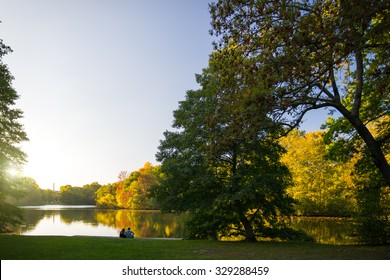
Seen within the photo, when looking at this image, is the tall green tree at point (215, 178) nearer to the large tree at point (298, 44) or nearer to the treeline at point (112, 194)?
the large tree at point (298, 44)

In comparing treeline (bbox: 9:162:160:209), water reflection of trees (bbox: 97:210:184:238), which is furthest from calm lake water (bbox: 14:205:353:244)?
treeline (bbox: 9:162:160:209)

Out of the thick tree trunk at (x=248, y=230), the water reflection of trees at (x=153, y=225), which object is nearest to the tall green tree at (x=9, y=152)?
the water reflection of trees at (x=153, y=225)

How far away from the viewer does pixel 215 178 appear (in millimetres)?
17547

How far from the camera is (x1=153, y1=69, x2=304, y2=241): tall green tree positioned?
54.3 ft

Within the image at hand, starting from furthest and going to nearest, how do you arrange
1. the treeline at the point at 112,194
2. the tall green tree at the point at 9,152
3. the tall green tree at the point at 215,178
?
the treeline at the point at 112,194 → the tall green tree at the point at 9,152 → the tall green tree at the point at 215,178

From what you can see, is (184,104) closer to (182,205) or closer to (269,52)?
(182,205)

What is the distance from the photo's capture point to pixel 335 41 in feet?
26.9

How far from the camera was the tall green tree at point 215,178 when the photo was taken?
54.3ft

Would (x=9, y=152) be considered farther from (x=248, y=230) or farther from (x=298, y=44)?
(x=298, y=44)

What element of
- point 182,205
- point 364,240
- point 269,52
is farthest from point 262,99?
point 364,240

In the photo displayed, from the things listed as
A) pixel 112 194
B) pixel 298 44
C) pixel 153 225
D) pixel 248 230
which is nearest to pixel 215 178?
pixel 248 230

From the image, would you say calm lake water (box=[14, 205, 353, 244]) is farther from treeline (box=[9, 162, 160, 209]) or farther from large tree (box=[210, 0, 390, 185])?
large tree (box=[210, 0, 390, 185])

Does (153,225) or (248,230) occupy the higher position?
(248,230)

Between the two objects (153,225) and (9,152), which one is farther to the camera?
(153,225)
